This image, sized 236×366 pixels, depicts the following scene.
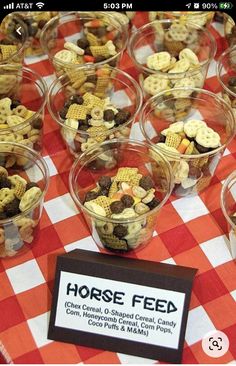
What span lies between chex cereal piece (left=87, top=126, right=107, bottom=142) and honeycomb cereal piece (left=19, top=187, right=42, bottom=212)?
20 cm

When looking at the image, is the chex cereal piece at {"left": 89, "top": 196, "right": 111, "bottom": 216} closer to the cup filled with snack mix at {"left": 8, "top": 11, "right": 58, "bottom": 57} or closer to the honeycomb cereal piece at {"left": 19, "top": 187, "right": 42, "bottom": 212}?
the honeycomb cereal piece at {"left": 19, "top": 187, "right": 42, "bottom": 212}

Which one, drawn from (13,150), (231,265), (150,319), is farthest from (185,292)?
(13,150)

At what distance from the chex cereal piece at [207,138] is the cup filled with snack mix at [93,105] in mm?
153

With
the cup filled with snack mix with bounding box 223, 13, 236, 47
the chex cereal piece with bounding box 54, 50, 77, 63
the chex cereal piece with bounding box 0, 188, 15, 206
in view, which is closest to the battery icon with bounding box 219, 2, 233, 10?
the cup filled with snack mix with bounding box 223, 13, 236, 47

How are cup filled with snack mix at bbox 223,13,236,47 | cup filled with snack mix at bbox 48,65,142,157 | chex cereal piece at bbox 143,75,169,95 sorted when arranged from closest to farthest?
1. cup filled with snack mix at bbox 48,65,142,157
2. chex cereal piece at bbox 143,75,169,95
3. cup filled with snack mix at bbox 223,13,236,47

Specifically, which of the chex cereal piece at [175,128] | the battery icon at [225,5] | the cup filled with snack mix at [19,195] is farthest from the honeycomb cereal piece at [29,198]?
the battery icon at [225,5]

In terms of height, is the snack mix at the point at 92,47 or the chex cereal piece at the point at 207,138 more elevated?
the snack mix at the point at 92,47

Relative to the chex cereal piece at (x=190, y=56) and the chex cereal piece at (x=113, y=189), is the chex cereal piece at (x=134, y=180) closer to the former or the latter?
the chex cereal piece at (x=113, y=189)

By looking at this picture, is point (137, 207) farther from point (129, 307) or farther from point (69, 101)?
point (69, 101)

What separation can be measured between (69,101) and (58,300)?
0.54m

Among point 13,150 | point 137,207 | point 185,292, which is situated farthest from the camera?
point 13,150

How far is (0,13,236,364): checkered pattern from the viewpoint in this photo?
122 centimetres

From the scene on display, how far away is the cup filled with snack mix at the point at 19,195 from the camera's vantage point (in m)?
1.28

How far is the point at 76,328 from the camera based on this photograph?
3.96 ft
